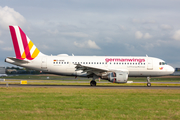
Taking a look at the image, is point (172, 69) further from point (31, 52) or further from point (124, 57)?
point (31, 52)

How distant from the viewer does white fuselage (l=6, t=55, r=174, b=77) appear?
1339 inches

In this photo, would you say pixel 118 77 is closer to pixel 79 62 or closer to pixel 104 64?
pixel 104 64

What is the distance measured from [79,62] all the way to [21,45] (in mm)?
9733

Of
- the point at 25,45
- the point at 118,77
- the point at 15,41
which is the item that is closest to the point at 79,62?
the point at 118,77

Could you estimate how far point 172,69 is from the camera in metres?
34.8

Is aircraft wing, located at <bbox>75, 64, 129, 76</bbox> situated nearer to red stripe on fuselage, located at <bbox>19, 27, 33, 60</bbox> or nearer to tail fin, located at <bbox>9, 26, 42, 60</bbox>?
tail fin, located at <bbox>9, 26, 42, 60</bbox>

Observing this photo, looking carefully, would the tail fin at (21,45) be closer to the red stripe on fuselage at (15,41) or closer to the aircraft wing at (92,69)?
the red stripe on fuselage at (15,41)

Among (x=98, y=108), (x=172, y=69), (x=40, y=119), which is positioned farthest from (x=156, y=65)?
(x=40, y=119)

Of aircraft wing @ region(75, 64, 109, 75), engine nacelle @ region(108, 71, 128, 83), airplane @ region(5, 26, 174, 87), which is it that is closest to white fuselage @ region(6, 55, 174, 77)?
airplane @ region(5, 26, 174, 87)

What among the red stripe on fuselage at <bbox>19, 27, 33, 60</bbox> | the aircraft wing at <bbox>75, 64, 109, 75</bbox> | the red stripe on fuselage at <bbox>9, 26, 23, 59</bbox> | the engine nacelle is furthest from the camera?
the red stripe on fuselage at <bbox>9, 26, 23, 59</bbox>

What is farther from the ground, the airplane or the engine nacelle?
the airplane

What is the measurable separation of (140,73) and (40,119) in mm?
25575

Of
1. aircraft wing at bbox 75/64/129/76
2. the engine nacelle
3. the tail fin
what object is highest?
the tail fin

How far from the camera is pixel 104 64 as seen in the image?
3409 centimetres
